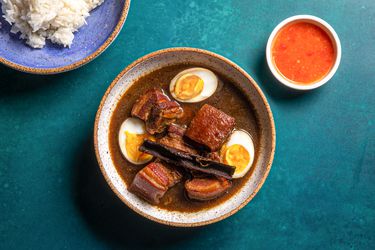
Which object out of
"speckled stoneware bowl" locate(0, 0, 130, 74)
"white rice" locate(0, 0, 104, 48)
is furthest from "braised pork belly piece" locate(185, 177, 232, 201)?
"white rice" locate(0, 0, 104, 48)

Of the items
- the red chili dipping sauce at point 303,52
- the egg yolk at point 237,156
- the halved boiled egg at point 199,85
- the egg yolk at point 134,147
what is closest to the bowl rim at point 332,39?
the red chili dipping sauce at point 303,52

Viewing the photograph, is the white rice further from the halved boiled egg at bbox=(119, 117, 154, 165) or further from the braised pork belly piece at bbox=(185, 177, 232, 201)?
the braised pork belly piece at bbox=(185, 177, 232, 201)

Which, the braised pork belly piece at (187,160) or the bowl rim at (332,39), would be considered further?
the bowl rim at (332,39)

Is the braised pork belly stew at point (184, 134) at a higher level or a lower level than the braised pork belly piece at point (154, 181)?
higher

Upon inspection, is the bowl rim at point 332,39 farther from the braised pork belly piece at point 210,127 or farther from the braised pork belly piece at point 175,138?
the braised pork belly piece at point 175,138

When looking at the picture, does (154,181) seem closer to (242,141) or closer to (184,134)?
(184,134)
